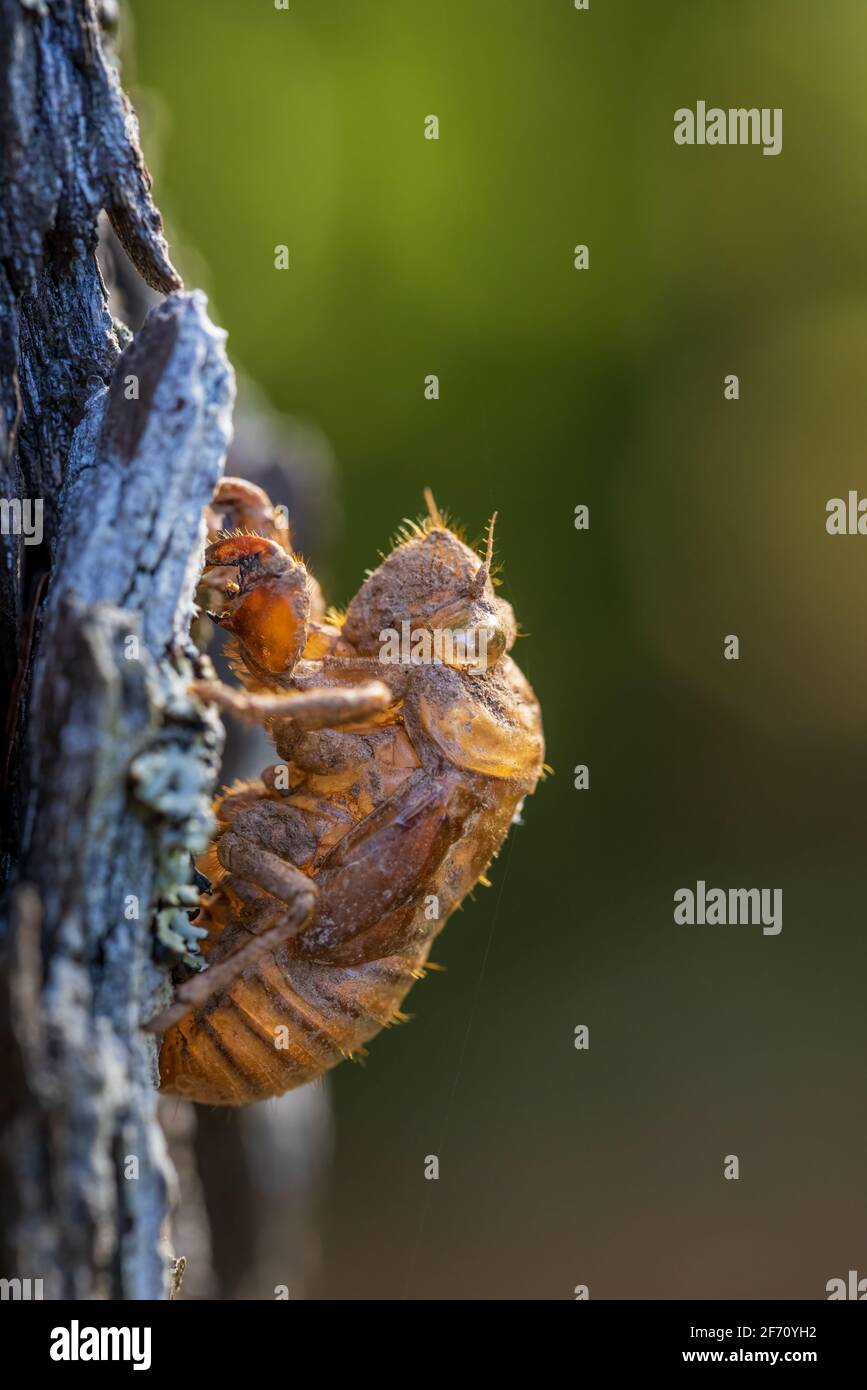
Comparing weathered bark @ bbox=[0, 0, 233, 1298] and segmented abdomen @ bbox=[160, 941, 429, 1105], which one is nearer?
weathered bark @ bbox=[0, 0, 233, 1298]

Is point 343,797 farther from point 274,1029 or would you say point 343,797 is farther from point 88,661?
point 88,661

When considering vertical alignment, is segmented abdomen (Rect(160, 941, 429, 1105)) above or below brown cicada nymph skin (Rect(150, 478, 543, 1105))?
below

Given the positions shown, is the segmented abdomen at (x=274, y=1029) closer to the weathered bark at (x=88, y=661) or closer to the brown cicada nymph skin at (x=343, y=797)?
the brown cicada nymph skin at (x=343, y=797)

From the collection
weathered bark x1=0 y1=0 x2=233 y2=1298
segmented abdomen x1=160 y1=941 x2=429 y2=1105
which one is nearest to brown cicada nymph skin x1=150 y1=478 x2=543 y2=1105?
segmented abdomen x1=160 y1=941 x2=429 y2=1105

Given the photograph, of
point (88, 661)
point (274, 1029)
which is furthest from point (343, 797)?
point (88, 661)

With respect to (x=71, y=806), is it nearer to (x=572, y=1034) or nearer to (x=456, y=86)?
(x=456, y=86)

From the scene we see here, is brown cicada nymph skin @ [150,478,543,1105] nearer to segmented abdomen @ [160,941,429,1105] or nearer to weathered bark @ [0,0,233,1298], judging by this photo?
segmented abdomen @ [160,941,429,1105]
